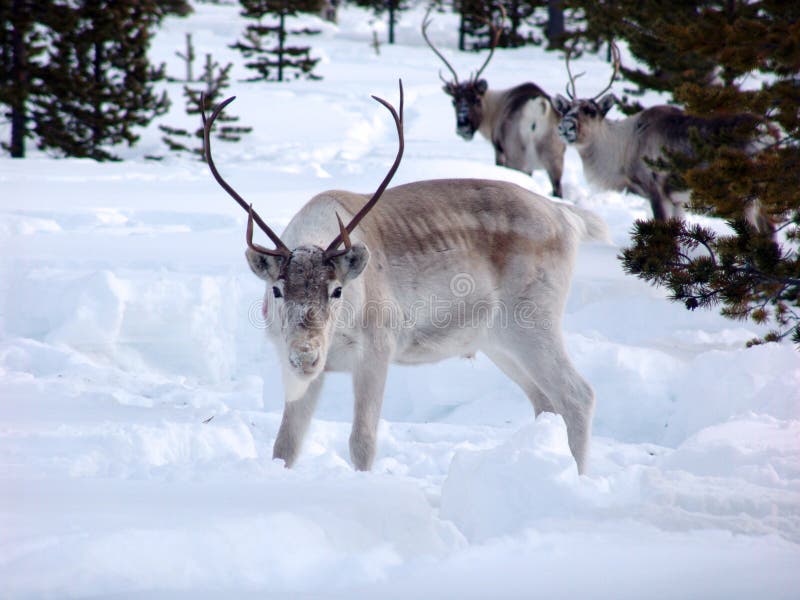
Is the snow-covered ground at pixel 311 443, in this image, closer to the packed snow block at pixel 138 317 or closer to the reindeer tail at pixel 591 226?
the packed snow block at pixel 138 317

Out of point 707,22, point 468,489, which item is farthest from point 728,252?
point 468,489

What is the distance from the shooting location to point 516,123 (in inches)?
504

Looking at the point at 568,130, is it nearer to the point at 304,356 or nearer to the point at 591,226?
→ the point at 591,226

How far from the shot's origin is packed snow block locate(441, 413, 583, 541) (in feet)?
10.1

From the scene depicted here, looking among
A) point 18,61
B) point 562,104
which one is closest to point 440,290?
point 562,104

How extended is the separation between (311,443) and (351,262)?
4.78 feet

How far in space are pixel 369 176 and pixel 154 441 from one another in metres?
6.70

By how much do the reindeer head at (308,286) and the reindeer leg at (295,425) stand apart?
455 mm

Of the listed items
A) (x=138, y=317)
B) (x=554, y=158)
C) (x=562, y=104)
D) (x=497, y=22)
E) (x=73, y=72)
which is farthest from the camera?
(x=497, y=22)

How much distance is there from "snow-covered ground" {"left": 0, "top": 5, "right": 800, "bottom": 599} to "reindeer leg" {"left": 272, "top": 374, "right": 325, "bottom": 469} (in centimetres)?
18

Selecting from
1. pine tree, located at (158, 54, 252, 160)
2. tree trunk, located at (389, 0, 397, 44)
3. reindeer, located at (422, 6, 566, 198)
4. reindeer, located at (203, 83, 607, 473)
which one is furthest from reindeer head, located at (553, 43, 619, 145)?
tree trunk, located at (389, 0, 397, 44)

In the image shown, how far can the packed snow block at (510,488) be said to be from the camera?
309cm

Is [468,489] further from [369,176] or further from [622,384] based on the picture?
[369,176]

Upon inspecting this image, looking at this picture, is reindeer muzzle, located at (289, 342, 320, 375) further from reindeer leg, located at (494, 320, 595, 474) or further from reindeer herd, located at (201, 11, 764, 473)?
reindeer leg, located at (494, 320, 595, 474)
